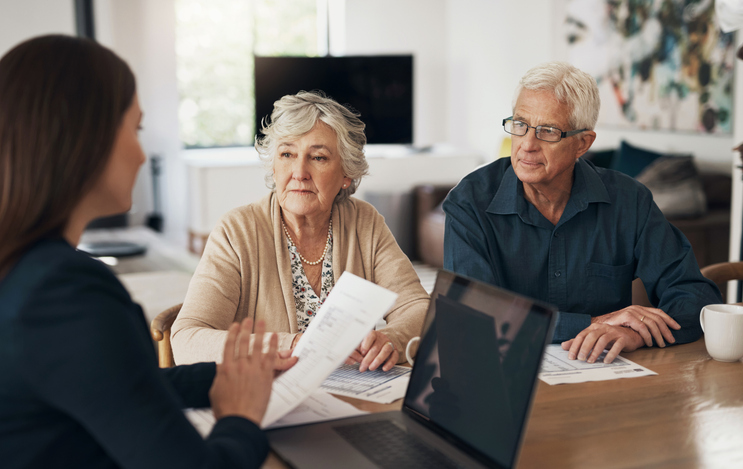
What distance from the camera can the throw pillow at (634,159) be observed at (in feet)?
13.6

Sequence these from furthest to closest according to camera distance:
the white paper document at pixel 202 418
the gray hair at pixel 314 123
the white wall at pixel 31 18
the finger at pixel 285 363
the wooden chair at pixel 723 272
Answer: the white wall at pixel 31 18 < the wooden chair at pixel 723 272 < the gray hair at pixel 314 123 < the finger at pixel 285 363 < the white paper document at pixel 202 418

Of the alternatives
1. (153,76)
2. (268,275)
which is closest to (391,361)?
(268,275)

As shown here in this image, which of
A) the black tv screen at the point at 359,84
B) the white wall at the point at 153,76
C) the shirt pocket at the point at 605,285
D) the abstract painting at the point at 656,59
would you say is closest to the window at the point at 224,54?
the white wall at the point at 153,76

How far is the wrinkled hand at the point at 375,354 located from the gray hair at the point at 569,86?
76 cm

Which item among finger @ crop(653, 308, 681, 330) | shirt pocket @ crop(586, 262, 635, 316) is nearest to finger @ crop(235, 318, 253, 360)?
finger @ crop(653, 308, 681, 330)

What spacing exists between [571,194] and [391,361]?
71 centimetres

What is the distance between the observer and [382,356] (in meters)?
1.30

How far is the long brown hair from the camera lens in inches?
28.9

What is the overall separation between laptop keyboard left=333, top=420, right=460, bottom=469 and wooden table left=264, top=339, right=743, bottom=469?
88 mm

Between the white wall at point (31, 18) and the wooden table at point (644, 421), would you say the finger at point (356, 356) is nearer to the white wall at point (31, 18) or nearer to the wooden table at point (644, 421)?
the wooden table at point (644, 421)

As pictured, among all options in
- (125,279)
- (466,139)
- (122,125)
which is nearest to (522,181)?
(122,125)

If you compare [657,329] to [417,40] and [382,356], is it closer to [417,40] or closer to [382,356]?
[382,356]

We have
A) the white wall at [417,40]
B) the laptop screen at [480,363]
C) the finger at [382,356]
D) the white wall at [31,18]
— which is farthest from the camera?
the white wall at [417,40]

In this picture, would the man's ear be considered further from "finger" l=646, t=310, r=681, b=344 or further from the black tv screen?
the black tv screen
